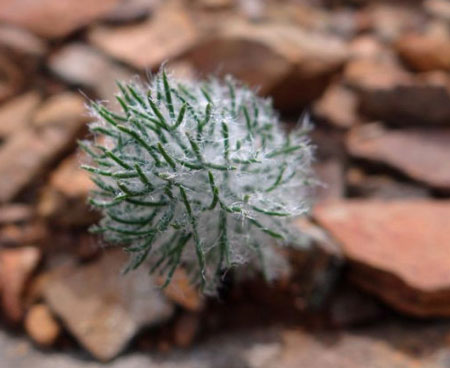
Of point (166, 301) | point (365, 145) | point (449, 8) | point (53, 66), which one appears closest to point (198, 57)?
point (53, 66)

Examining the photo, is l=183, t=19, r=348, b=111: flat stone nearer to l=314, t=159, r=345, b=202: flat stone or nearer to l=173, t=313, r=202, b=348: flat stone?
l=314, t=159, r=345, b=202: flat stone

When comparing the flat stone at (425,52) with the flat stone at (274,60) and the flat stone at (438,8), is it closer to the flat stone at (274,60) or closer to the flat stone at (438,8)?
the flat stone at (438,8)

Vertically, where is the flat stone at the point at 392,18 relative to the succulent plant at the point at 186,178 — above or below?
Result: above

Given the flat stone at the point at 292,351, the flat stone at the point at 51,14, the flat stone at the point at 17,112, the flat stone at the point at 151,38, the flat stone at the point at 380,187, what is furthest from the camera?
the flat stone at the point at 51,14

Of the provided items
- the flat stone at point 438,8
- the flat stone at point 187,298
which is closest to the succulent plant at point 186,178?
the flat stone at point 187,298

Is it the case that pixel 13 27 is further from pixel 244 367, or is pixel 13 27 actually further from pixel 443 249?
pixel 443 249

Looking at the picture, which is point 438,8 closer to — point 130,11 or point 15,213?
point 130,11
